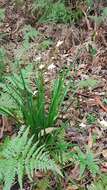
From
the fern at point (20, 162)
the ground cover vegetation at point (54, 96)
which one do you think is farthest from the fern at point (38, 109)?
the fern at point (20, 162)

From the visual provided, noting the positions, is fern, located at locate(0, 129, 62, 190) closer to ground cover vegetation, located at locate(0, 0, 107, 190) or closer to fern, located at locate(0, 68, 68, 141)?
ground cover vegetation, located at locate(0, 0, 107, 190)

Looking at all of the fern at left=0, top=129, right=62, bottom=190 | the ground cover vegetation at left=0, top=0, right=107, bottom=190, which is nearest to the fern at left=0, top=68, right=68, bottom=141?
the ground cover vegetation at left=0, top=0, right=107, bottom=190

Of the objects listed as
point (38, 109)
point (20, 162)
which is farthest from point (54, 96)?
point (20, 162)

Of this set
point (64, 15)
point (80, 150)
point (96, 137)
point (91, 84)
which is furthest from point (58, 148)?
point (64, 15)

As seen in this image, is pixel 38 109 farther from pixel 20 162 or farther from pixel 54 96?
pixel 20 162

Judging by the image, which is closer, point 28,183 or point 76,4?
point 28,183

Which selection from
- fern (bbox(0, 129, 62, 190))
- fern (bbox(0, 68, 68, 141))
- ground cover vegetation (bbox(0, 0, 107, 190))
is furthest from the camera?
fern (bbox(0, 68, 68, 141))

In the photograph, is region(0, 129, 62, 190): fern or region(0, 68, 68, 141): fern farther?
region(0, 68, 68, 141): fern

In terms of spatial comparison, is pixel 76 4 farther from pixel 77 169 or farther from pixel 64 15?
pixel 77 169
